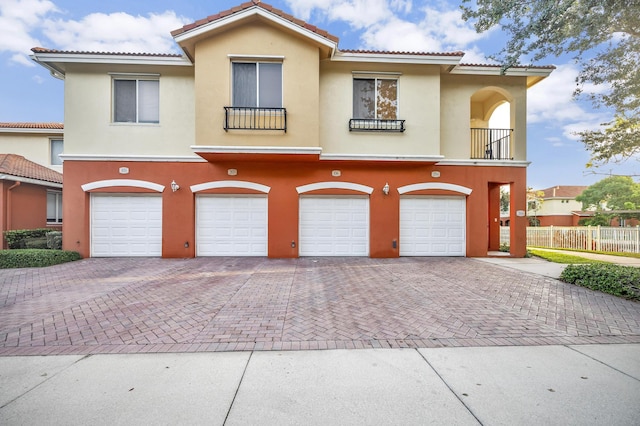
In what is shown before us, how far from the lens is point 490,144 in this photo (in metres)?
11.8

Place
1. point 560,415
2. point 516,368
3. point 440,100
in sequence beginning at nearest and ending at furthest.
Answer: point 560,415, point 516,368, point 440,100

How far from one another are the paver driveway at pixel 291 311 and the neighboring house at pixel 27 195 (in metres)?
5.82

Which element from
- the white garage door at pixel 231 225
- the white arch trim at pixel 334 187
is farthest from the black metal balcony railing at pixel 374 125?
the white garage door at pixel 231 225

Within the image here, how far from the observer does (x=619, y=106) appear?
32.0 feet

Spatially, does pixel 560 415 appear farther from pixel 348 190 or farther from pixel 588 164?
pixel 588 164

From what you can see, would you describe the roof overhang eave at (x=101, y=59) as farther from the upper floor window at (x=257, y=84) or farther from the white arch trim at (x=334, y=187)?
the white arch trim at (x=334, y=187)

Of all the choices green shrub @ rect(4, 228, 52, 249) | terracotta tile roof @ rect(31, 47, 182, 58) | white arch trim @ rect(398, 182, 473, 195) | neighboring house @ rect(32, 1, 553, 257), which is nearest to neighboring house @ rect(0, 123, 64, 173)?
green shrub @ rect(4, 228, 52, 249)

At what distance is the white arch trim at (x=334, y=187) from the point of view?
10.5 meters

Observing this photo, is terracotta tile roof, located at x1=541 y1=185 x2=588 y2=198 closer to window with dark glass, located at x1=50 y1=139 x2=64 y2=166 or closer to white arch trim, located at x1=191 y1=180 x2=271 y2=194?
white arch trim, located at x1=191 y1=180 x2=271 y2=194

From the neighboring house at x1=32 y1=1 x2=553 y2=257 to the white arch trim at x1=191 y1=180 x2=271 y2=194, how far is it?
4 cm

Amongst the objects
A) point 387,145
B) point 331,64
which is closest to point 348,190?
point 387,145

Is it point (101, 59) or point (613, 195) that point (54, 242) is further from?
point (613, 195)

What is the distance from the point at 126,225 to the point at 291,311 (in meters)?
8.97

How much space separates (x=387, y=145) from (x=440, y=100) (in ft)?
9.76
